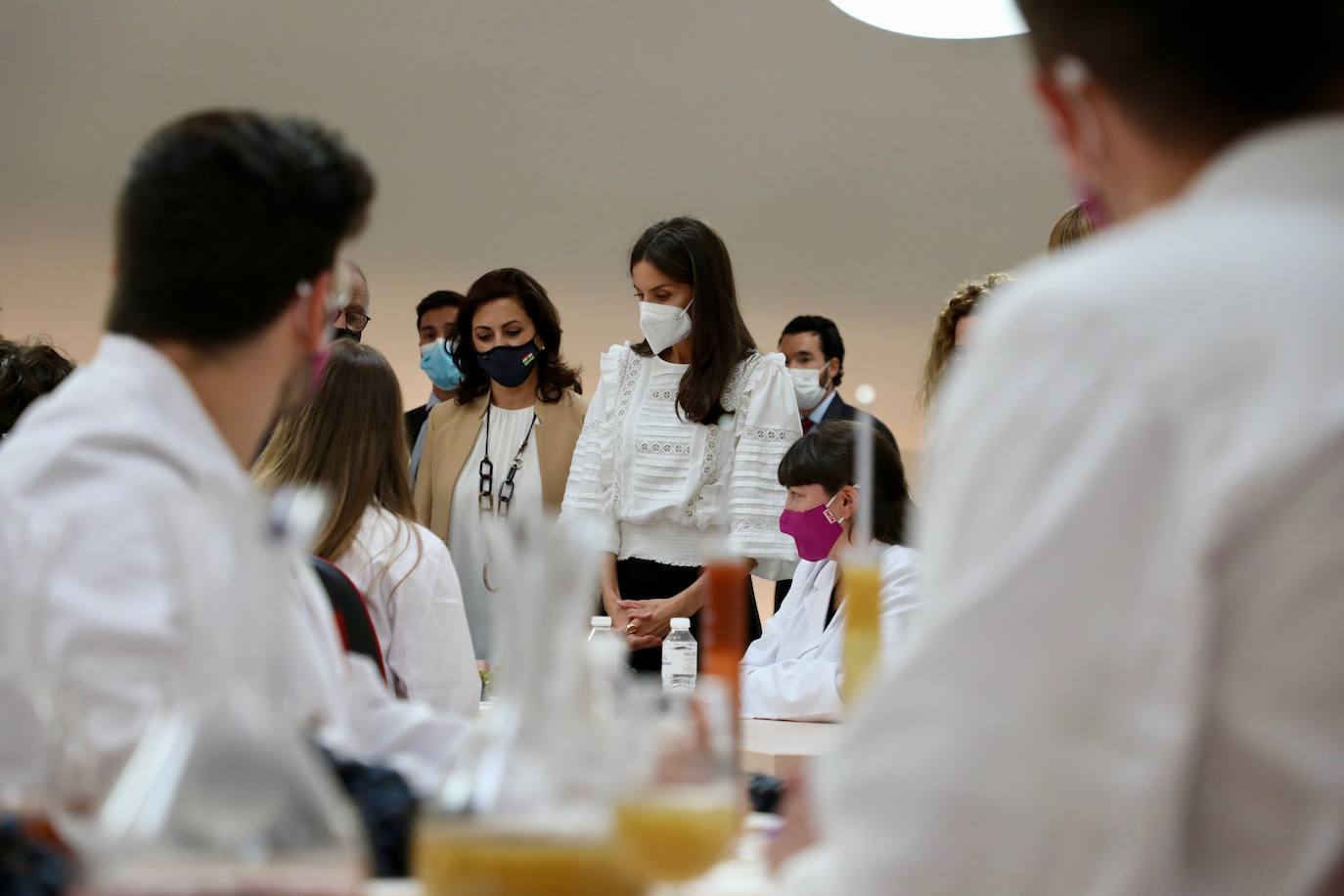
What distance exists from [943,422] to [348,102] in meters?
5.79

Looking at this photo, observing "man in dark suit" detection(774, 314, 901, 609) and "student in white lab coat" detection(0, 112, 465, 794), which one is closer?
"student in white lab coat" detection(0, 112, 465, 794)

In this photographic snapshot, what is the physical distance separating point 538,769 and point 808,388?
15.2 feet

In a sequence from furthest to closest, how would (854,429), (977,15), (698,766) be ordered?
1. (854,429)
2. (977,15)
3. (698,766)

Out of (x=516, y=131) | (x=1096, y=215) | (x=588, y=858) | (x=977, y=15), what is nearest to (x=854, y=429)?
(x=977, y=15)

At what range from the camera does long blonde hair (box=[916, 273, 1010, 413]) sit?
3387 mm

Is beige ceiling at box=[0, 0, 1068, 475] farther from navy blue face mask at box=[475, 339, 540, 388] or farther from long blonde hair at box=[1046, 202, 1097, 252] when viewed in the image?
long blonde hair at box=[1046, 202, 1097, 252]

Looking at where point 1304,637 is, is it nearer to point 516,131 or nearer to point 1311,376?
point 1311,376

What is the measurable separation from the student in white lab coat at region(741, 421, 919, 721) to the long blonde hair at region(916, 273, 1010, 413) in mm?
183

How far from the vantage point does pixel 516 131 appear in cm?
646

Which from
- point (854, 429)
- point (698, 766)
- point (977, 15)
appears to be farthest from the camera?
point (854, 429)

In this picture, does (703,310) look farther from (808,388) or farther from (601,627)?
(808,388)

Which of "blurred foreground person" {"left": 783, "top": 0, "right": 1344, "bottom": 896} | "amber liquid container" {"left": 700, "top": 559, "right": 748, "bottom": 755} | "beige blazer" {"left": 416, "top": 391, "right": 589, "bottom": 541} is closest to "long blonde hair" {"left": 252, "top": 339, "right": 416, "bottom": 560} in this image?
"beige blazer" {"left": 416, "top": 391, "right": 589, "bottom": 541}

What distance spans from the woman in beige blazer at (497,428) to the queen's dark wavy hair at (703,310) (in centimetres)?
43

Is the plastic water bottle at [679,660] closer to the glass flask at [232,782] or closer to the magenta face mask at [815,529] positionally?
the magenta face mask at [815,529]
